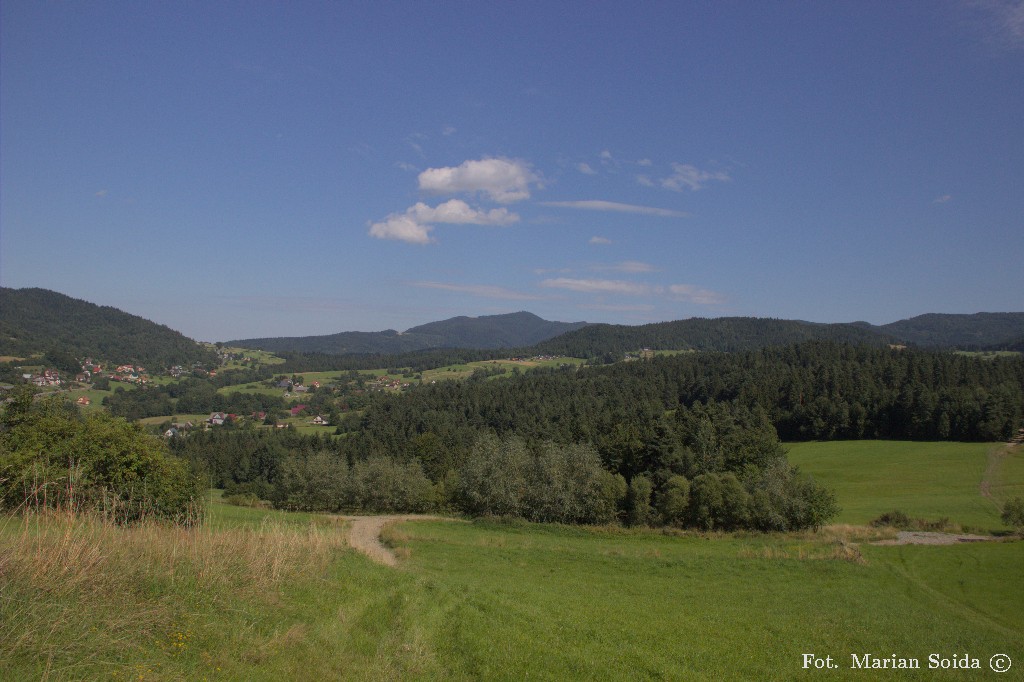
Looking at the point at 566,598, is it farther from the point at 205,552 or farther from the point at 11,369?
the point at 11,369

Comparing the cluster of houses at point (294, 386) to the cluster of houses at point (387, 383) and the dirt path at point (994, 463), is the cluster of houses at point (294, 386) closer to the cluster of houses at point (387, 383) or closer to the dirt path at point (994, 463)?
the cluster of houses at point (387, 383)

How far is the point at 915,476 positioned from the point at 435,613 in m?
70.1

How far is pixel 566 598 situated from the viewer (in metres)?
15.3

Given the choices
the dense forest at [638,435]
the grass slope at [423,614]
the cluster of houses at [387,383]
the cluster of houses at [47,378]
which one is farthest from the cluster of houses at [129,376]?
the grass slope at [423,614]

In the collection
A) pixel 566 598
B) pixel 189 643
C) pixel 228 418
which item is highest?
pixel 189 643

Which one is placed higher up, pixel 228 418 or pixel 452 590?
pixel 452 590

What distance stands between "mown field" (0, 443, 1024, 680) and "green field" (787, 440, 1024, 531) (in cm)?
2538

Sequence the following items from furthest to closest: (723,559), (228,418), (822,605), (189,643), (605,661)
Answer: (228,418) → (723,559) → (822,605) → (605,661) → (189,643)

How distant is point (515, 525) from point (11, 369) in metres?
121

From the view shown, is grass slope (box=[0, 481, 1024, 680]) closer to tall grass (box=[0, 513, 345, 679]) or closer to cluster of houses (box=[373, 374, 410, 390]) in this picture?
tall grass (box=[0, 513, 345, 679])

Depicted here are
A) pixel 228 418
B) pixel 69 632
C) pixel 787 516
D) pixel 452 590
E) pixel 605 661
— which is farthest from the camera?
pixel 228 418

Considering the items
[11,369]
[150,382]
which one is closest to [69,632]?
[11,369]

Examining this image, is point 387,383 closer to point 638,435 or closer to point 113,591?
point 638,435

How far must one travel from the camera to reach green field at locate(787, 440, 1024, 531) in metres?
44.2
